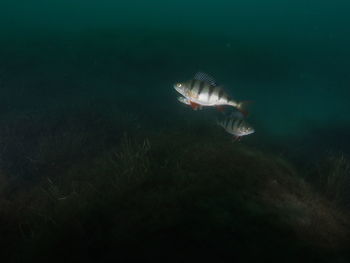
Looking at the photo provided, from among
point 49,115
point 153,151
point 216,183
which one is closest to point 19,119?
point 49,115

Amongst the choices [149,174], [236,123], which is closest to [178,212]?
[149,174]

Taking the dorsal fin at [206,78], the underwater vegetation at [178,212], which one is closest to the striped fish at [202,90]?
the dorsal fin at [206,78]

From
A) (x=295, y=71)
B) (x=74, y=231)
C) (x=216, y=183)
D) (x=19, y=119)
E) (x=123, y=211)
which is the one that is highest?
(x=295, y=71)

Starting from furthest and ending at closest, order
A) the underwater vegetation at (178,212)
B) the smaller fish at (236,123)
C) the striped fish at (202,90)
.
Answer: the smaller fish at (236,123), the striped fish at (202,90), the underwater vegetation at (178,212)

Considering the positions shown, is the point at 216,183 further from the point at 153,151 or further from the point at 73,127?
the point at 73,127

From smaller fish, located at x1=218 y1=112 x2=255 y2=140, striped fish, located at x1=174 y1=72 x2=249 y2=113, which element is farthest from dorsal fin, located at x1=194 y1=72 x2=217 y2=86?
smaller fish, located at x1=218 y1=112 x2=255 y2=140

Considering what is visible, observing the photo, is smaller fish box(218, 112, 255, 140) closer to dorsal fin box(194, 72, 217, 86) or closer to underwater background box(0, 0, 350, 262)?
underwater background box(0, 0, 350, 262)

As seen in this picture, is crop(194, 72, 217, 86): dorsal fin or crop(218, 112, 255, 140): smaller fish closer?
crop(194, 72, 217, 86): dorsal fin

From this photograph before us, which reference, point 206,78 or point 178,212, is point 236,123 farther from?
point 178,212

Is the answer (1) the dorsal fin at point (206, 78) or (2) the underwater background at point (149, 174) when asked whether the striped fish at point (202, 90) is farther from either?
(2) the underwater background at point (149, 174)
